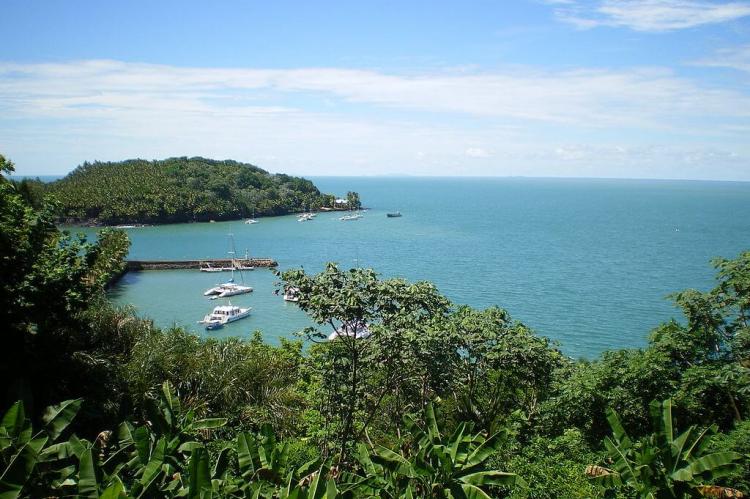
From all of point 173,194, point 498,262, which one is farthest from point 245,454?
point 173,194

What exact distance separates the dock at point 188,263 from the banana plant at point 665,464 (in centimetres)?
4222

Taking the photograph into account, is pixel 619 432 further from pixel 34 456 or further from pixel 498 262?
pixel 498 262

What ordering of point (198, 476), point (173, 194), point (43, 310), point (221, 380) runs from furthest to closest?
point (173, 194), point (221, 380), point (43, 310), point (198, 476)

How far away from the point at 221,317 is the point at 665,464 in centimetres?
2811

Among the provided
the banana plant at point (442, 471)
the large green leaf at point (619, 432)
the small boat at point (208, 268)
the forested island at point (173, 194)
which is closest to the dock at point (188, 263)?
the small boat at point (208, 268)

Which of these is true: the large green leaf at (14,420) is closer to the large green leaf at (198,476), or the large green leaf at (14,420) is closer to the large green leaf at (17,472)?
the large green leaf at (17,472)

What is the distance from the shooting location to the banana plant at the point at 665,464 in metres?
5.52

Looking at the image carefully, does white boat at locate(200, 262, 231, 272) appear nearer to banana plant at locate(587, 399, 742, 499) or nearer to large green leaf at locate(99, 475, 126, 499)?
banana plant at locate(587, 399, 742, 499)

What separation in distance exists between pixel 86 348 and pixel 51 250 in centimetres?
247

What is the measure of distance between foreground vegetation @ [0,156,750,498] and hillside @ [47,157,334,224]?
57.4 metres

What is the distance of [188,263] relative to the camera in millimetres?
48469

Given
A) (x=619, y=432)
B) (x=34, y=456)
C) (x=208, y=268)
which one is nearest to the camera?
(x=34, y=456)

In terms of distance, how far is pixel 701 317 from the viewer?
32.7 ft

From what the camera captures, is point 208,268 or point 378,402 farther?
point 208,268
